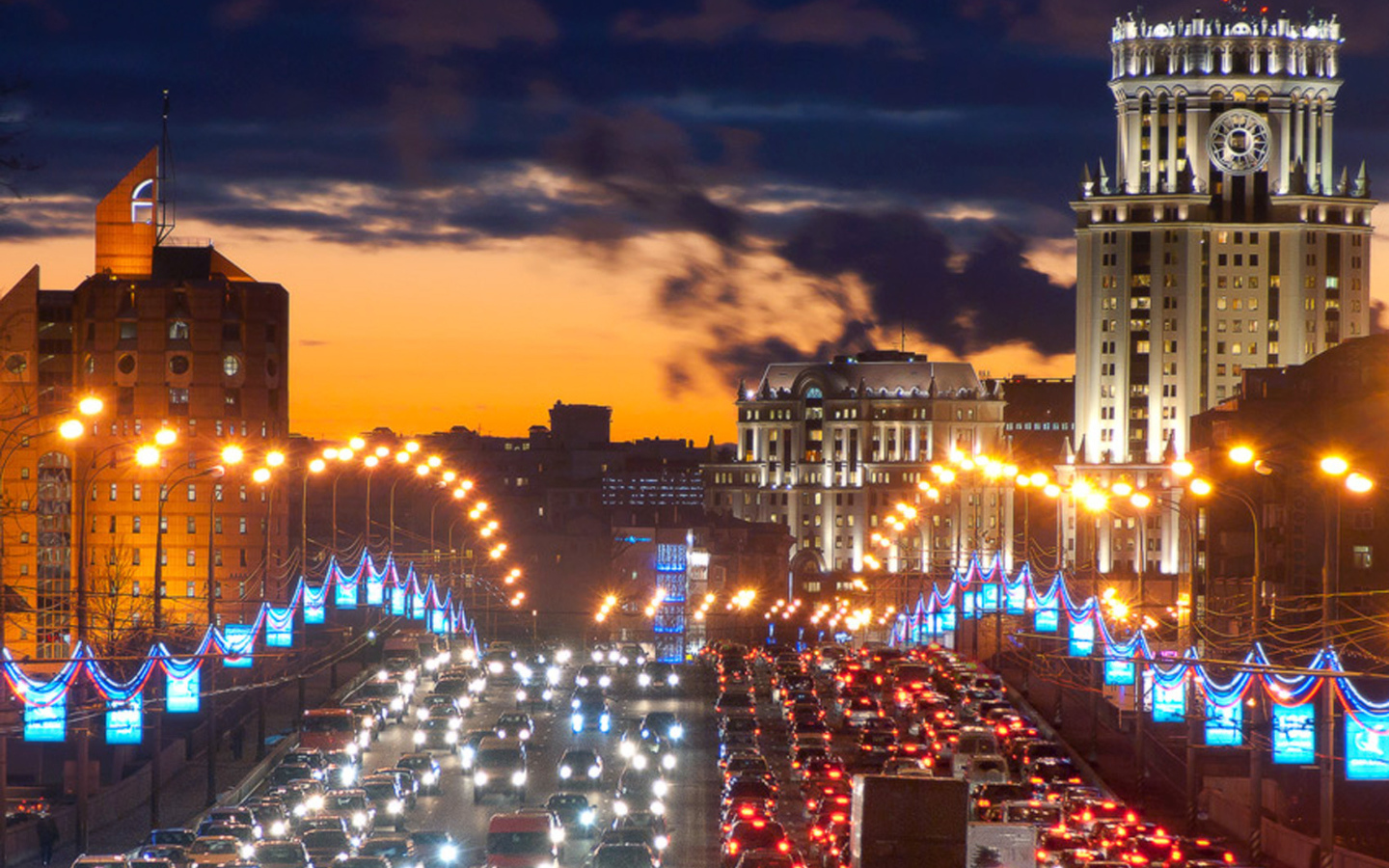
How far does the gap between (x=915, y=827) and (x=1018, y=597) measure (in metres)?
47.3

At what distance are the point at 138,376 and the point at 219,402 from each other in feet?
17.3

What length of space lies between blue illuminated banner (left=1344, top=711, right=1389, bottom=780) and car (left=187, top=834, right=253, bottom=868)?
1947 cm

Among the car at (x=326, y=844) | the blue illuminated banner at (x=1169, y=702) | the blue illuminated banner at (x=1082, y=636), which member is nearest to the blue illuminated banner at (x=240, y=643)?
the car at (x=326, y=844)

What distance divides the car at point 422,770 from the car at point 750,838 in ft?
61.0

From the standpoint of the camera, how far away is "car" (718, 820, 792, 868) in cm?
4534

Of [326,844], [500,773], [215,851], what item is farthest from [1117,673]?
[215,851]

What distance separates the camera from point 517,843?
44.8 m

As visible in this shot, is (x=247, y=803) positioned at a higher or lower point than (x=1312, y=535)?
lower

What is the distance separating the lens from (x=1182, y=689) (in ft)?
176

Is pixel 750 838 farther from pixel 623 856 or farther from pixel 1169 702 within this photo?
pixel 1169 702

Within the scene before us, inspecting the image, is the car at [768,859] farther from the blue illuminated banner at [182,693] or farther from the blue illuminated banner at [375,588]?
the blue illuminated banner at [375,588]

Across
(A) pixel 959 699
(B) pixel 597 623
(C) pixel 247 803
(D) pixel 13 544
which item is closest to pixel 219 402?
(D) pixel 13 544

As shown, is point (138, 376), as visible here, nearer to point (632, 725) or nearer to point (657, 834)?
point (632, 725)

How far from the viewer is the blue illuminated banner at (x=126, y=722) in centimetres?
4788
